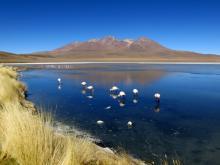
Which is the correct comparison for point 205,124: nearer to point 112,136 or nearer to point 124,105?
point 112,136

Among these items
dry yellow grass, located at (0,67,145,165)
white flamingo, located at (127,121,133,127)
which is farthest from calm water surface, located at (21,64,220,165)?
dry yellow grass, located at (0,67,145,165)

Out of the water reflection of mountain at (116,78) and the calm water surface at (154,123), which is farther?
the water reflection of mountain at (116,78)

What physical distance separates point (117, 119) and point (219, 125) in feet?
13.2

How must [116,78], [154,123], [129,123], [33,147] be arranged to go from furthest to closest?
[116,78] → [154,123] → [129,123] → [33,147]

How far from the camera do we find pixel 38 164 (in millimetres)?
3875

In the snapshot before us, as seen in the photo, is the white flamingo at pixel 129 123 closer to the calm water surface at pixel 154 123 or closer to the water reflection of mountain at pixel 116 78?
the calm water surface at pixel 154 123

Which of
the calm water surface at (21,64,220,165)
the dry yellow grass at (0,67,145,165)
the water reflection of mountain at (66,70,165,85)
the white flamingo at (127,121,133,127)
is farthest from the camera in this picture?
the water reflection of mountain at (66,70,165,85)

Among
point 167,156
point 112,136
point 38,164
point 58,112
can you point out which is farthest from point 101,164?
point 58,112

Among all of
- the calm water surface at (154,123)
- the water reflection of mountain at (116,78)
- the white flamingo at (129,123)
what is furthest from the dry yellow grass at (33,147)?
the water reflection of mountain at (116,78)

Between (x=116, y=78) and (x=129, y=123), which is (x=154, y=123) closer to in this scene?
(x=129, y=123)

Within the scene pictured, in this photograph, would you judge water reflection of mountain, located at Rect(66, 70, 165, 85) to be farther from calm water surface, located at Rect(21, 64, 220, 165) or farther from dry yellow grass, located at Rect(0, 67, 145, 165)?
dry yellow grass, located at Rect(0, 67, 145, 165)

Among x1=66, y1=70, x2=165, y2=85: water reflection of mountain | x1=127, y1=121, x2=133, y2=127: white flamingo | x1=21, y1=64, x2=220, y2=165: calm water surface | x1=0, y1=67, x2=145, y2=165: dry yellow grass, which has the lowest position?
x1=66, y1=70, x2=165, y2=85: water reflection of mountain

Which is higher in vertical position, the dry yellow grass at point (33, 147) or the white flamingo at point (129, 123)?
the dry yellow grass at point (33, 147)

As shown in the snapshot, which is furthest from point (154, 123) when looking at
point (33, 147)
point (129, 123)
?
point (33, 147)
